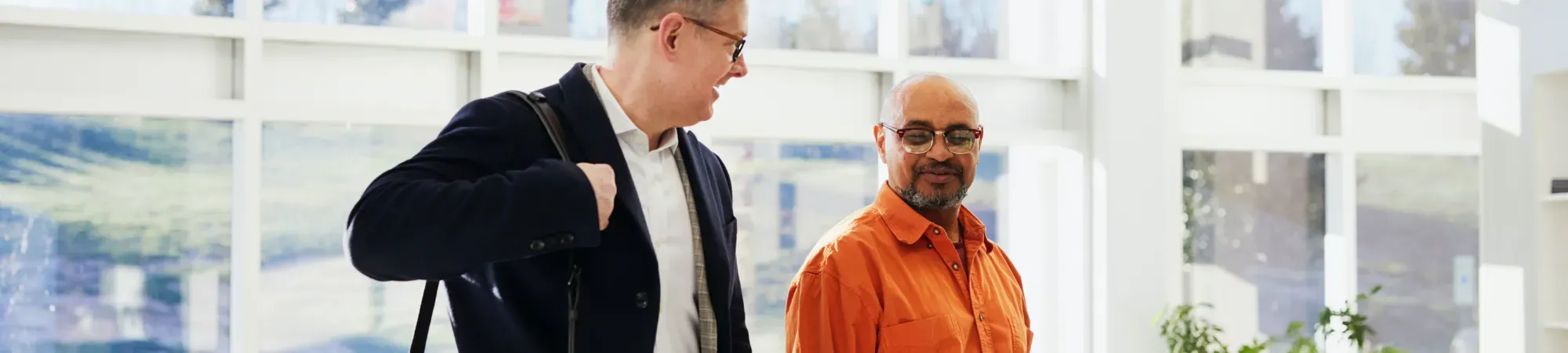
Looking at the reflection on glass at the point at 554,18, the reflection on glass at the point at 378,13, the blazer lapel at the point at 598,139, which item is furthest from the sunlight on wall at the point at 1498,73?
the blazer lapel at the point at 598,139

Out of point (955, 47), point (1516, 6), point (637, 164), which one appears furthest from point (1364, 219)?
point (637, 164)

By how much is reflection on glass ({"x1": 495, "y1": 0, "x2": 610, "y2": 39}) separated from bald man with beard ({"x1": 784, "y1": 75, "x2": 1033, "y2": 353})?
2596mm

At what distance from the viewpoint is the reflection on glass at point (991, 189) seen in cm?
596

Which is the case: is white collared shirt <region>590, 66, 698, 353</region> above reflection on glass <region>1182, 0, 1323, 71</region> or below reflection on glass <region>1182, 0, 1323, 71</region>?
below

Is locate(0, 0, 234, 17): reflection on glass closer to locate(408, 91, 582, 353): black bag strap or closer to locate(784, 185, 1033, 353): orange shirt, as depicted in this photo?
locate(784, 185, 1033, 353): orange shirt

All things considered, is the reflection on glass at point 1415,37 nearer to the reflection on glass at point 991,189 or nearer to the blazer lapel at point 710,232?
the reflection on glass at point 991,189

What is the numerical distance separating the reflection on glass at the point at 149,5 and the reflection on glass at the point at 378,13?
6.5 inches

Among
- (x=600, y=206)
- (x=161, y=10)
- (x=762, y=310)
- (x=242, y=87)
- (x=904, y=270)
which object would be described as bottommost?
(x=762, y=310)

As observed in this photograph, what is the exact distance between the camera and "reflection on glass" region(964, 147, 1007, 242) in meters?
5.96

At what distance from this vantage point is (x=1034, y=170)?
20.0 feet

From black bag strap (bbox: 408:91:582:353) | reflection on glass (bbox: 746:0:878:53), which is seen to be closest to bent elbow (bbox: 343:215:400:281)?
black bag strap (bbox: 408:91:582:353)

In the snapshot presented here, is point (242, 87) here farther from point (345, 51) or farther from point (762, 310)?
point (762, 310)

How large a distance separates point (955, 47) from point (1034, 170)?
29.2 inches

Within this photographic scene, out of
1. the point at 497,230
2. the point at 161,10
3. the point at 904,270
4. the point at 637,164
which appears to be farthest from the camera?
the point at 161,10
